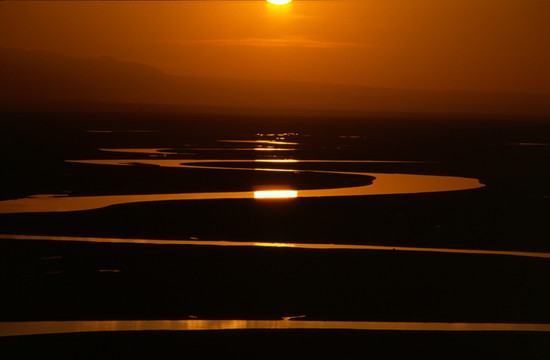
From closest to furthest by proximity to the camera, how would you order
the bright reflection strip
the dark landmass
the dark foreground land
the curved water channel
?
1. the dark landmass
2. the dark foreground land
3. the curved water channel
4. the bright reflection strip

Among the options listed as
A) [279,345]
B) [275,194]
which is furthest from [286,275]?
[275,194]

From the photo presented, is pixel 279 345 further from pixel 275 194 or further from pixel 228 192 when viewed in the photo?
pixel 228 192

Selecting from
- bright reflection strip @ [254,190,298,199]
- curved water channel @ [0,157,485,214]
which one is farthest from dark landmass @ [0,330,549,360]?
bright reflection strip @ [254,190,298,199]

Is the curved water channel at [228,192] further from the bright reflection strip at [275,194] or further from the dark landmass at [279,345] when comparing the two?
the dark landmass at [279,345]

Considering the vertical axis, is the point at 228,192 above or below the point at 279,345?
below

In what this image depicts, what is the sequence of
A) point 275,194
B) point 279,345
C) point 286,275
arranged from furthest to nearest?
point 275,194
point 286,275
point 279,345

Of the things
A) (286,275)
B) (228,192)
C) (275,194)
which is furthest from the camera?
(228,192)

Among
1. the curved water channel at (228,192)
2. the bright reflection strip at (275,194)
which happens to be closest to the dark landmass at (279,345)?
the curved water channel at (228,192)

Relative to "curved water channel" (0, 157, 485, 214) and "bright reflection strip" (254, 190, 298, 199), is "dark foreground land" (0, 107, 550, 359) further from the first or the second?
"bright reflection strip" (254, 190, 298, 199)
